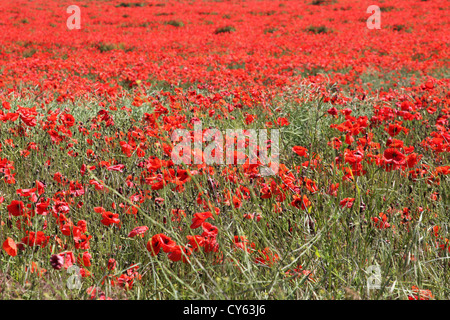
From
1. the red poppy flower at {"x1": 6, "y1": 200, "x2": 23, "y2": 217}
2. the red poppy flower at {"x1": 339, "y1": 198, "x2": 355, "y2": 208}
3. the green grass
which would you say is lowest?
the green grass

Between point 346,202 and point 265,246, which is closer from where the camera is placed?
point 346,202

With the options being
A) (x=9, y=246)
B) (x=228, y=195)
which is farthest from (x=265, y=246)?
(x=9, y=246)

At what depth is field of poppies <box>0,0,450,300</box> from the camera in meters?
1.48

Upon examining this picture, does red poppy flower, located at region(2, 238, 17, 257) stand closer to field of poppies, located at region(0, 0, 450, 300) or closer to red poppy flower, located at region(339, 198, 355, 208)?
field of poppies, located at region(0, 0, 450, 300)

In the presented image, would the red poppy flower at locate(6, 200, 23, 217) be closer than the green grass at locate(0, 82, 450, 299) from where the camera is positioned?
No

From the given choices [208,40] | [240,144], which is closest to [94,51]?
[208,40]

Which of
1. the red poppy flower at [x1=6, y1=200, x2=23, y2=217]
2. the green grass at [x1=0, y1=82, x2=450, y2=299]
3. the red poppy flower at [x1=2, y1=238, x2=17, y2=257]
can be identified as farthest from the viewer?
the red poppy flower at [x1=6, y1=200, x2=23, y2=217]

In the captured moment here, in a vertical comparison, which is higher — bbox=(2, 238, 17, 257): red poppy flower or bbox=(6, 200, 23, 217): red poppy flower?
bbox=(6, 200, 23, 217): red poppy flower

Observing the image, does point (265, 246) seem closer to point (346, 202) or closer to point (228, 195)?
point (228, 195)

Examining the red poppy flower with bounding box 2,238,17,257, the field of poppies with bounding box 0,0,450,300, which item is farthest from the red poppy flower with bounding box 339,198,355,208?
the red poppy flower with bounding box 2,238,17,257

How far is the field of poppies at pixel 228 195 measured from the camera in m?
1.48

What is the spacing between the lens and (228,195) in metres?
1.81

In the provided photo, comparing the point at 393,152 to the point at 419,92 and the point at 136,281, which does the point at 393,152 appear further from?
the point at 419,92
